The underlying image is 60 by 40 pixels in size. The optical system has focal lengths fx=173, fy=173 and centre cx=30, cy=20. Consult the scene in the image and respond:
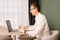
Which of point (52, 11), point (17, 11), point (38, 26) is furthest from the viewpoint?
point (17, 11)

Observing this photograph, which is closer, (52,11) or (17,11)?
(52,11)

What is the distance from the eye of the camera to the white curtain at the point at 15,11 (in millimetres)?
4711

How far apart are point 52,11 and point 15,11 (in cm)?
106

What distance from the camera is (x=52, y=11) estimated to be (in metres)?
4.27

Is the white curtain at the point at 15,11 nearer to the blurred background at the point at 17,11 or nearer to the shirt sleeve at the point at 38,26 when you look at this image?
the blurred background at the point at 17,11

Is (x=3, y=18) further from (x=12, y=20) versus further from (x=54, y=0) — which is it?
(x=54, y=0)

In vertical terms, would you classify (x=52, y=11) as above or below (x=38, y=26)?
above

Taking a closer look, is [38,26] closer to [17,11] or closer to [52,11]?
[52,11]

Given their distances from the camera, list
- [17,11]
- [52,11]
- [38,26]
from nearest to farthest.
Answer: [38,26]
[52,11]
[17,11]

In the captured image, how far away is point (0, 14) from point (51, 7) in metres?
1.44

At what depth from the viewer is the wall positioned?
13.4ft

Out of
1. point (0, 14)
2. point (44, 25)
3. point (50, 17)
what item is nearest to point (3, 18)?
point (0, 14)

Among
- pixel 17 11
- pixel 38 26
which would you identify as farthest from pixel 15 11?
pixel 38 26

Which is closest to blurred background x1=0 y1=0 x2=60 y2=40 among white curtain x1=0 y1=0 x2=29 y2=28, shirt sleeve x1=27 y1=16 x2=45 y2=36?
white curtain x1=0 y1=0 x2=29 y2=28
